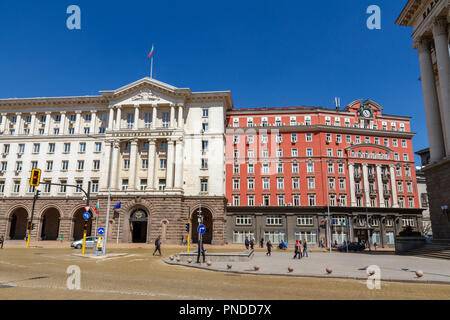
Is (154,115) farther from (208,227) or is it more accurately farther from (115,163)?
(208,227)

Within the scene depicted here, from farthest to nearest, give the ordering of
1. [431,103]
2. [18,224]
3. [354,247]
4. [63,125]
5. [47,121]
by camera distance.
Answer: [47,121] → [63,125] → [18,224] → [354,247] → [431,103]

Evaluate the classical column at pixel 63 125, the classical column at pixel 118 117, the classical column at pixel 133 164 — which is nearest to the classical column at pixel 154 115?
the classical column at pixel 133 164

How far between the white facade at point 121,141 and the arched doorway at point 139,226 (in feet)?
11.5

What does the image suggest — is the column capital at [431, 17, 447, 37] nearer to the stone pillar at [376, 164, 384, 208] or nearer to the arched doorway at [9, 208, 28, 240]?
the stone pillar at [376, 164, 384, 208]

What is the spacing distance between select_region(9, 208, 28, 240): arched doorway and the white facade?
14.1 feet

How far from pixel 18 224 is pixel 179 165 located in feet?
106

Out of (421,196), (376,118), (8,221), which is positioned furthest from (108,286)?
(421,196)

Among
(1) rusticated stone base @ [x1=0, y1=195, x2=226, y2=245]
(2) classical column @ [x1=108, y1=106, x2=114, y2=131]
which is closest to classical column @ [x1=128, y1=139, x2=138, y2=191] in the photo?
(1) rusticated stone base @ [x1=0, y1=195, x2=226, y2=245]

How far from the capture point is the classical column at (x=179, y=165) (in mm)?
50222

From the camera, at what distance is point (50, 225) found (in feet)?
183

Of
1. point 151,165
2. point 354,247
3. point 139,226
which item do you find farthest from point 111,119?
point 354,247

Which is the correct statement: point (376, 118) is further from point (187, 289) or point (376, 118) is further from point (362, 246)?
point (187, 289)

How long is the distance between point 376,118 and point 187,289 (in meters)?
60.3
